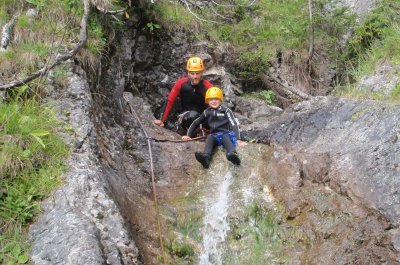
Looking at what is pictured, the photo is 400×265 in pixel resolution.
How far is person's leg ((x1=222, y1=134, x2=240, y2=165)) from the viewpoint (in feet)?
18.5

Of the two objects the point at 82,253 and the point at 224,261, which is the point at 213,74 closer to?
the point at 224,261

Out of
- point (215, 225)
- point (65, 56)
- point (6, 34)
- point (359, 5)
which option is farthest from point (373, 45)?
point (6, 34)

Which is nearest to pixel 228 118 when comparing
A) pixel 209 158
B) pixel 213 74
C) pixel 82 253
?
pixel 209 158

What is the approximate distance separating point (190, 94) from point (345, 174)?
11.2 feet

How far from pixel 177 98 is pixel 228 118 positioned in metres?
1.71

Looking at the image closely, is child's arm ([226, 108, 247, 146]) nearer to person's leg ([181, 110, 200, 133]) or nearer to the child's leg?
the child's leg

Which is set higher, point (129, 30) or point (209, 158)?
point (129, 30)

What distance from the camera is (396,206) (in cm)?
421

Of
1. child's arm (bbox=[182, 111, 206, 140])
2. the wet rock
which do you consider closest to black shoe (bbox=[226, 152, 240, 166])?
child's arm (bbox=[182, 111, 206, 140])

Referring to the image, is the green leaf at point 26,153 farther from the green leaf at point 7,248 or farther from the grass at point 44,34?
the grass at point 44,34

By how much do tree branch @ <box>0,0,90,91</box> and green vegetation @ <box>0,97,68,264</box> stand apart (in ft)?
0.92

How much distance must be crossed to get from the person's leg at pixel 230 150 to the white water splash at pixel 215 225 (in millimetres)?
312

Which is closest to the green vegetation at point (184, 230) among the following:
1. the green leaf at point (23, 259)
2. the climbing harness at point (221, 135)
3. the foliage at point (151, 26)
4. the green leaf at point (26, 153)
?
the climbing harness at point (221, 135)

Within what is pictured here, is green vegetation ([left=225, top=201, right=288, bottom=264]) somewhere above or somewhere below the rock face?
below
